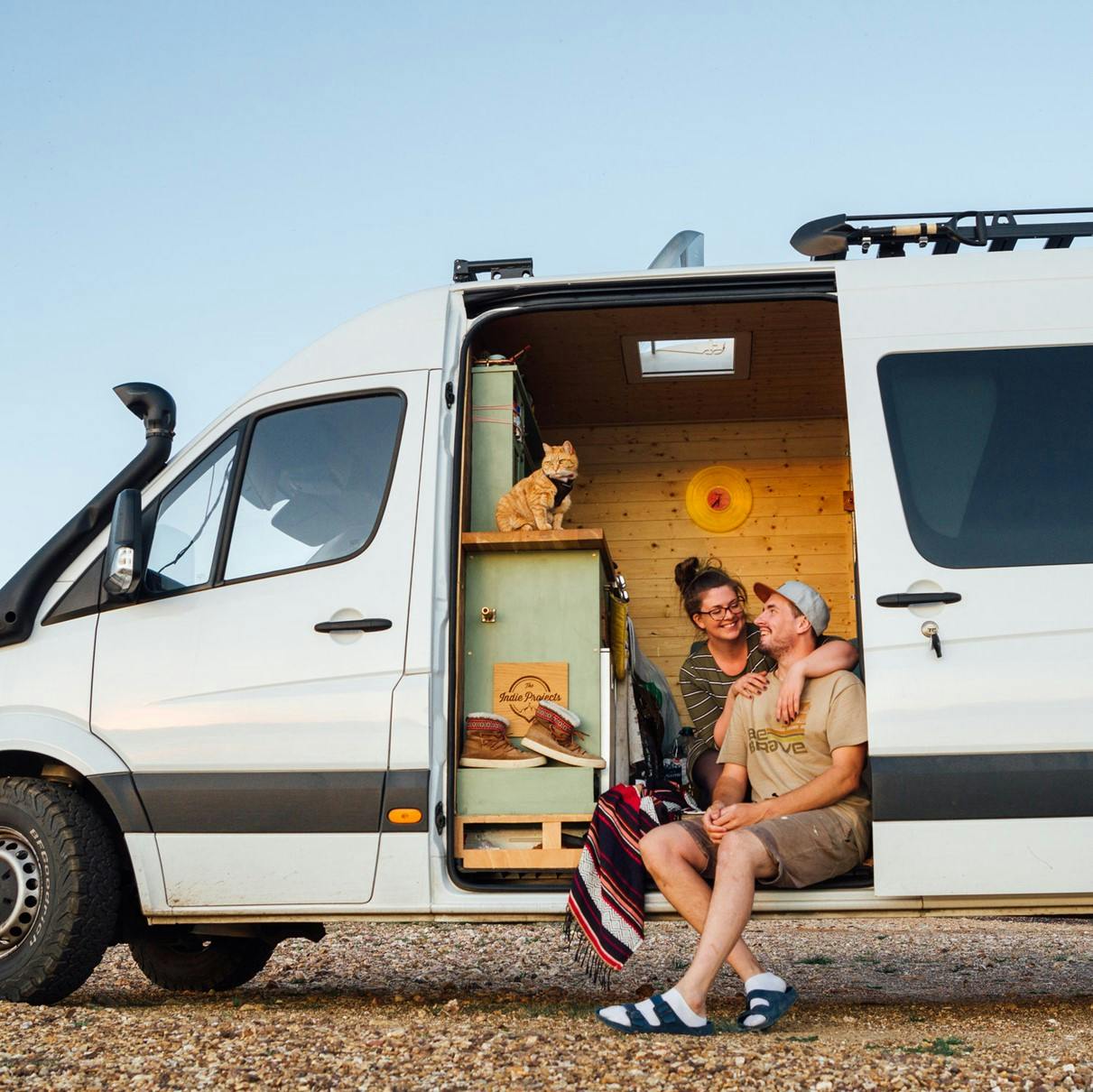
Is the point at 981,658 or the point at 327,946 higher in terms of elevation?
the point at 981,658

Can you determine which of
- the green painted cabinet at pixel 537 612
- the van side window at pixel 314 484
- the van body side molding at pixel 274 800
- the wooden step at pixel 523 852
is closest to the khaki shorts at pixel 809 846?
the wooden step at pixel 523 852

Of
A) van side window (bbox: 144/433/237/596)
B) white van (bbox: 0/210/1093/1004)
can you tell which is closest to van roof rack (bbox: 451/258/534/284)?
white van (bbox: 0/210/1093/1004)

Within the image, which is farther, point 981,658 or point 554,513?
point 554,513

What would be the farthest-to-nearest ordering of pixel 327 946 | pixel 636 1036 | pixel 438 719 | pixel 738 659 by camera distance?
pixel 327 946, pixel 738 659, pixel 438 719, pixel 636 1036

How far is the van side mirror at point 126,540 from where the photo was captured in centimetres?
427

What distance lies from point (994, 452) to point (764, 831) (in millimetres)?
1440

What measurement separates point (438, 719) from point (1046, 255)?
2.60 meters

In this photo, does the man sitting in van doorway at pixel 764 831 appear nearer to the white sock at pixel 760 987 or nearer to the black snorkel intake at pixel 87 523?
the white sock at pixel 760 987

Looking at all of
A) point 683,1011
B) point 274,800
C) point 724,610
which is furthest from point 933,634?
point 274,800

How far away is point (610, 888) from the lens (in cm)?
408

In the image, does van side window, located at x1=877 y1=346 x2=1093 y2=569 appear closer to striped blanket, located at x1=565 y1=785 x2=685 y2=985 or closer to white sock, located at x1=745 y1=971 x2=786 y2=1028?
striped blanket, located at x1=565 y1=785 x2=685 y2=985

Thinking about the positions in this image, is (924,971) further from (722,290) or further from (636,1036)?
(722,290)

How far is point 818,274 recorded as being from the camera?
4430mm

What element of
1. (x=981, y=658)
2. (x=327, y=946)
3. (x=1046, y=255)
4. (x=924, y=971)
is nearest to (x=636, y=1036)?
(x=981, y=658)
